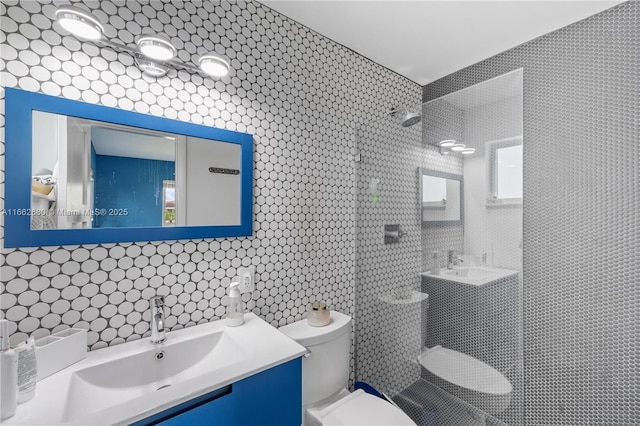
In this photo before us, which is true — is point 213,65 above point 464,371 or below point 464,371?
above

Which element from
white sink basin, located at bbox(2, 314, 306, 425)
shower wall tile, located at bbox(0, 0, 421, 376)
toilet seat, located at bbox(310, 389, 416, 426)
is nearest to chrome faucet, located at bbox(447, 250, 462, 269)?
shower wall tile, located at bbox(0, 0, 421, 376)

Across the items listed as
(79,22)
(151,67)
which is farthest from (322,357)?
(79,22)

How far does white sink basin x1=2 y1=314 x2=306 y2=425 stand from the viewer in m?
0.75

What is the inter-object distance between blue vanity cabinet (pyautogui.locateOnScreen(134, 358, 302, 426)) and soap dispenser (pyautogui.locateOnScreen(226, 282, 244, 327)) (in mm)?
377

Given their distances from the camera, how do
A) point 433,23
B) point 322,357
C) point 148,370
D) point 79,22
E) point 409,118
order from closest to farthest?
point 79,22 < point 148,370 < point 322,357 < point 433,23 < point 409,118

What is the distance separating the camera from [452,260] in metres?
1.58

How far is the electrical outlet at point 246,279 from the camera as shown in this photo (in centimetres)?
143

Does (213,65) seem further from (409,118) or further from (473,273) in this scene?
(473,273)

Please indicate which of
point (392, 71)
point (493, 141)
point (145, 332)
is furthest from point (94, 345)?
point (392, 71)

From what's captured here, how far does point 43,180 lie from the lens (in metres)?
0.99

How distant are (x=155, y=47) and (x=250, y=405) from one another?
1.37 meters

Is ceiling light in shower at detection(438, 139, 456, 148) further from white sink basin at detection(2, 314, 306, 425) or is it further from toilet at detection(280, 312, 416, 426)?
white sink basin at detection(2, 314, 306, 425)

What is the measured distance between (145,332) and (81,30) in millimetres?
1168

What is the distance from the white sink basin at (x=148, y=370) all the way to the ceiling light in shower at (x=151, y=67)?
1.13m
